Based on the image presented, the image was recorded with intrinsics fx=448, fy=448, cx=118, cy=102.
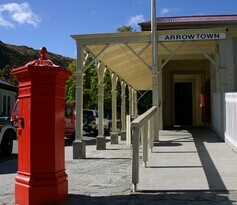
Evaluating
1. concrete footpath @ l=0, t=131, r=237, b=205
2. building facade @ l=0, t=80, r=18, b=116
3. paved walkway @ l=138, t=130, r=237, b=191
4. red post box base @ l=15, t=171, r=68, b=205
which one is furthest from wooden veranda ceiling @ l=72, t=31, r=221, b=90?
building facade @ l=0, t=80, r=18, b=116

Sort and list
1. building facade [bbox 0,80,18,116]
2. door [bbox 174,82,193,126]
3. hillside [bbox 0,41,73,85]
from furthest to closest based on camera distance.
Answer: hillside [bbox 0,41,73,85]
building facade [bbox 0,80,18,116]
door [bbox 174,82,193,126]

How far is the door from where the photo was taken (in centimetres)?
2481

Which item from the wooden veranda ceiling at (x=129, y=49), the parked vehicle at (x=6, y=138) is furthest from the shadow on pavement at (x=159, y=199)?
the parked vehicle at (x=6, y=138)

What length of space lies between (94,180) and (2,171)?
2960 millimetres

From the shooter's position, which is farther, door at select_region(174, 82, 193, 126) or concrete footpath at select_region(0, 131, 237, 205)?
door at select_region(174, 82, 193, 126)

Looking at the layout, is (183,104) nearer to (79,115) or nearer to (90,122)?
(90,122)

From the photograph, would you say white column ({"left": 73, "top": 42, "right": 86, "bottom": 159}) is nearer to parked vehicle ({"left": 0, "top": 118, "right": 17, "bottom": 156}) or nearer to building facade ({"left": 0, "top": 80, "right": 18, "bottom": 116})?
parked vehicle ({"left": 0, "top": 118, "right": 17, "bottom": 156})

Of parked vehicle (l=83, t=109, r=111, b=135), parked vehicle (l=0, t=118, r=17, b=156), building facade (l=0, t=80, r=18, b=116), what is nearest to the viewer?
parked vehicle (l=0, t=118, r=17, b=156)

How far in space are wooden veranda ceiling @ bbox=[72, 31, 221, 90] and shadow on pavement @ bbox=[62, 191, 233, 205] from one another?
6.74 m

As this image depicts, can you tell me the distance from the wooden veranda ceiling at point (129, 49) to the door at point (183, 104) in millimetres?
3569

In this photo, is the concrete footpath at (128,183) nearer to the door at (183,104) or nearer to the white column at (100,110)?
the white column at (100,110)

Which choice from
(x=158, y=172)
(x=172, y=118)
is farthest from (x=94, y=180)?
(x=172, y=118)

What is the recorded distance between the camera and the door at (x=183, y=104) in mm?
24806

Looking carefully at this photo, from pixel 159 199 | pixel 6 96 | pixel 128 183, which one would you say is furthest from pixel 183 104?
pixel 159 199
